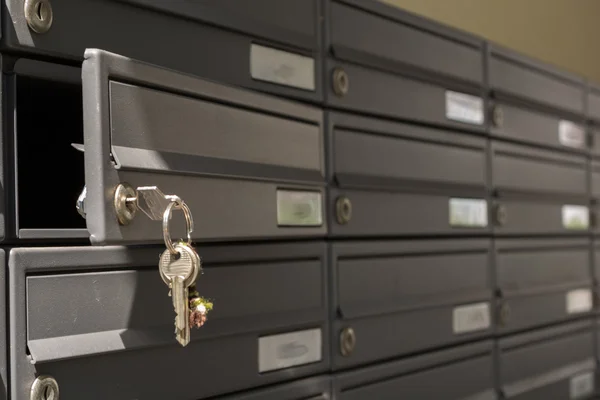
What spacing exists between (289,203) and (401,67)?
1.15 feet

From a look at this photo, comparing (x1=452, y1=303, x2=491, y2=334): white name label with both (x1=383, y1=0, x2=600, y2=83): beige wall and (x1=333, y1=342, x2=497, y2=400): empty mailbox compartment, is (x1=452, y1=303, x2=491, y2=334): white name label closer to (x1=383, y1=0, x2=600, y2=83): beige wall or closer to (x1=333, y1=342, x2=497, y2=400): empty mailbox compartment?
(x1=333, y1=342, x2=497, y2=400): empty mailbox compartment

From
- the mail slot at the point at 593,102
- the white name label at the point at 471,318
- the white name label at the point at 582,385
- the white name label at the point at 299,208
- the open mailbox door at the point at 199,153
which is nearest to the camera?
the open mailbox door at the point at 199,153

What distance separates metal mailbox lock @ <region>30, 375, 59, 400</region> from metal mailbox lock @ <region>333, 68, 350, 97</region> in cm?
52

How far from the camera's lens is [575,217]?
1.57m

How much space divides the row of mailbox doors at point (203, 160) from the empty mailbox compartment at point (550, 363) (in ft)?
0.99

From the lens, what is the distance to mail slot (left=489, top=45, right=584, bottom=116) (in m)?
1.33

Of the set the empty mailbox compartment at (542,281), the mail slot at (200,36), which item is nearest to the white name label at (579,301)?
the empty mailbox compartment at (542,281)

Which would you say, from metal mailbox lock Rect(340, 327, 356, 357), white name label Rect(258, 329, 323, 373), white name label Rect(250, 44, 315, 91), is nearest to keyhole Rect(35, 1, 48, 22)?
white name label Rect(250, 44, 315, 91)

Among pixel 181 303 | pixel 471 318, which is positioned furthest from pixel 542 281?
pixel 181 303

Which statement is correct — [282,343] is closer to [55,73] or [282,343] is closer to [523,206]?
[55,73]

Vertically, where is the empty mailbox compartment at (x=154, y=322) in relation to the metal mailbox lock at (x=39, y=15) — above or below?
below

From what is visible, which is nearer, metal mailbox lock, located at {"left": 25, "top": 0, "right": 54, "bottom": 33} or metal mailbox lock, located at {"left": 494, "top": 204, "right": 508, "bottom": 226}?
metal mailbox lock, located at {"left": 25, "top": 0, "right": 54, "bottom": 33}

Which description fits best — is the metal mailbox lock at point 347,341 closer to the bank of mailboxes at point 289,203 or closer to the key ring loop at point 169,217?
the bank of mailboxes at point 289,203

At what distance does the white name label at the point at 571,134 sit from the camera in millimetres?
1521
